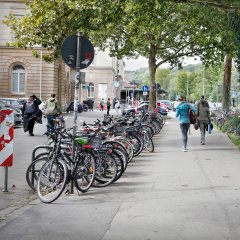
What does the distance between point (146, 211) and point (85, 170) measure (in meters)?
1.94

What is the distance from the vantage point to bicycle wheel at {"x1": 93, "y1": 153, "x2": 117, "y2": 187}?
10.2m

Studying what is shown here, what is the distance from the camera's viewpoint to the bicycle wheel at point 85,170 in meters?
9.41

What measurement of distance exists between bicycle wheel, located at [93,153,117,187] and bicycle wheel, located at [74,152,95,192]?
18.1 inches

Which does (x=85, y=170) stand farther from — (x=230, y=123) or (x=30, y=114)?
(x=230, y=123)

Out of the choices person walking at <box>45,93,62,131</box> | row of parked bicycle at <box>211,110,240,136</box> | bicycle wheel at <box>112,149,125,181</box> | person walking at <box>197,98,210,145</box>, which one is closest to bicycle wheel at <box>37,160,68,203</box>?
bicycle wheel at <box>112,149,125,181</box>

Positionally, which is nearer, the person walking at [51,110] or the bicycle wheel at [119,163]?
the bicycle wheel at [119,163]

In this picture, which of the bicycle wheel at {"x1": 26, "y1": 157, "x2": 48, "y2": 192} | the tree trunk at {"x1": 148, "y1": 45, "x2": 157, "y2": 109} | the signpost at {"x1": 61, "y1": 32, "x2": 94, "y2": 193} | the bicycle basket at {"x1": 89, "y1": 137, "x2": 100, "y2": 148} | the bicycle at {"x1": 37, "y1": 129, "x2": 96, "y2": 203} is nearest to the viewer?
the bicycle at {"x1": 37, "y1": 129, "x2": 96, "y2": 203}

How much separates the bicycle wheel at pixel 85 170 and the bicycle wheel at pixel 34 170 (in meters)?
0.61

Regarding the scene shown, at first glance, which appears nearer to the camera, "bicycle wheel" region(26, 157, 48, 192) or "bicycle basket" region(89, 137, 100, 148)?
"bicycle wheel" region(26, 157, 48, 192)

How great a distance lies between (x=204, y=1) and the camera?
18.0 metres

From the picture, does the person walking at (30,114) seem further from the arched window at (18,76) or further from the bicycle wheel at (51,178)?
the arched window at (18,76)

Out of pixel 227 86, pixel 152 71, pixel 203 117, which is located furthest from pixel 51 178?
pixel 152 71

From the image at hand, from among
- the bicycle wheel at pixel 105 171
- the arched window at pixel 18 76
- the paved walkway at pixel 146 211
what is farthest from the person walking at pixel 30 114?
the arched window at pixel 18 76

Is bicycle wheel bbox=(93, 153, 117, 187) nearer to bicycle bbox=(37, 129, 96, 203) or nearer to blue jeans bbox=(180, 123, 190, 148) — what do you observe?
bicycle bbox=(37, 129, 96, 203)
